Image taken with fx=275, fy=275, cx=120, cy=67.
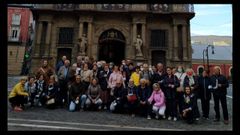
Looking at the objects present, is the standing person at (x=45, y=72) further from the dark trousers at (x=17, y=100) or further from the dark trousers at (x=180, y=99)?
the dark trousers at (x=180, y=99)

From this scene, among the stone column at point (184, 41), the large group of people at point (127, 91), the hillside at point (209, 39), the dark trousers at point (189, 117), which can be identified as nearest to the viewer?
the dark trousers at point (189, 117)

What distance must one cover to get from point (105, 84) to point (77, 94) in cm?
119

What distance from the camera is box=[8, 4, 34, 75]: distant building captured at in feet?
154

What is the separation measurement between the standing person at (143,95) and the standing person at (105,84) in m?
1.38

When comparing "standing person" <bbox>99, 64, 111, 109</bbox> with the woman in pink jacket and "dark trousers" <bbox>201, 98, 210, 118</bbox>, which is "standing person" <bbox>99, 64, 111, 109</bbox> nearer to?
the woman in pink jacket

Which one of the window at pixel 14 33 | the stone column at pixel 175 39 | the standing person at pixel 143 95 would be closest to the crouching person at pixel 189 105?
the standing person at pixel 143 95

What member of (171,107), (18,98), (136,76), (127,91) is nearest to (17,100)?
(18,98)

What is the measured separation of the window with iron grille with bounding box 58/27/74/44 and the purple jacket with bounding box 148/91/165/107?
19.7m

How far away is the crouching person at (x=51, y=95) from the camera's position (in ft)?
33.7

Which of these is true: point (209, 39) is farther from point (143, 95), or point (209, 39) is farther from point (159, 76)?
point (143, 95)

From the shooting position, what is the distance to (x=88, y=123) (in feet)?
25.3

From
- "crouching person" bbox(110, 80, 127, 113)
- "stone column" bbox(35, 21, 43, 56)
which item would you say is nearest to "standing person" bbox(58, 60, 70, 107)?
"crouching person" bbox(110, 80, 127, 113)

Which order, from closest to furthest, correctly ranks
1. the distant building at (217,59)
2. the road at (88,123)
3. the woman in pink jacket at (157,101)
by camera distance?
the road at (88,123)
the woman in pink jacket at (157,101)
the distant building at (217,59)
